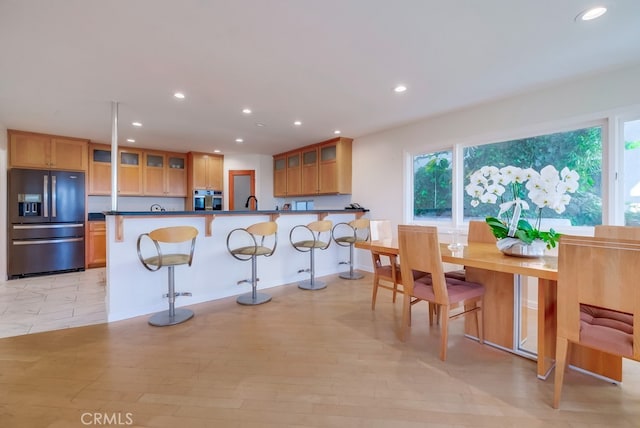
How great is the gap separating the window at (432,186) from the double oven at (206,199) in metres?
4.45

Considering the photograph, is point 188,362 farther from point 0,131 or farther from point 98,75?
point 0,131

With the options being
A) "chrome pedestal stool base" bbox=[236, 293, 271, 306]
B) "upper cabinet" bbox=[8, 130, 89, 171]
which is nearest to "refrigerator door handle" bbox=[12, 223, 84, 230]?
"upper cabinet" bbox=[8, 130, 89, 171]

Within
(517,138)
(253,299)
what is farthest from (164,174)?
(517,138)

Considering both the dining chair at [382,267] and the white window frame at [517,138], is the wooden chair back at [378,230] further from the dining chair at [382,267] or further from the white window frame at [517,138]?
the white window frame at [517,138]

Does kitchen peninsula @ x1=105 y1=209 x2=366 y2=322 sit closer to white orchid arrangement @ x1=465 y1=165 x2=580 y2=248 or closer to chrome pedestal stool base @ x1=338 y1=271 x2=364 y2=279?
chrome pedestal stool base @ x1=338 y1=271 x2=364 y2=279

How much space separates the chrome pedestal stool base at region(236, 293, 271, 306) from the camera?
3.40 m

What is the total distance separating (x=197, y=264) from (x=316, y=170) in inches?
119

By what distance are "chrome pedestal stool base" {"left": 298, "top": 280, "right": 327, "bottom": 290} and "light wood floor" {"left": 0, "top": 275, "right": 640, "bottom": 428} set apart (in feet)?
3.76

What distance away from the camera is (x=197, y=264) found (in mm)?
3449

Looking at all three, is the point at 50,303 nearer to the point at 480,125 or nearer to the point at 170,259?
the point at 170,259

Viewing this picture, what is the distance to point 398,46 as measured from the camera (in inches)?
90.9

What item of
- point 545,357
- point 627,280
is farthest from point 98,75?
point 545,357

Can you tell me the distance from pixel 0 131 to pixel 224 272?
416cm

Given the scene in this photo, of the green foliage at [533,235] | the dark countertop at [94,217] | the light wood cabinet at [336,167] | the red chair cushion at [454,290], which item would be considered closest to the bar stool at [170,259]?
the red chair cushion at [454,290]
